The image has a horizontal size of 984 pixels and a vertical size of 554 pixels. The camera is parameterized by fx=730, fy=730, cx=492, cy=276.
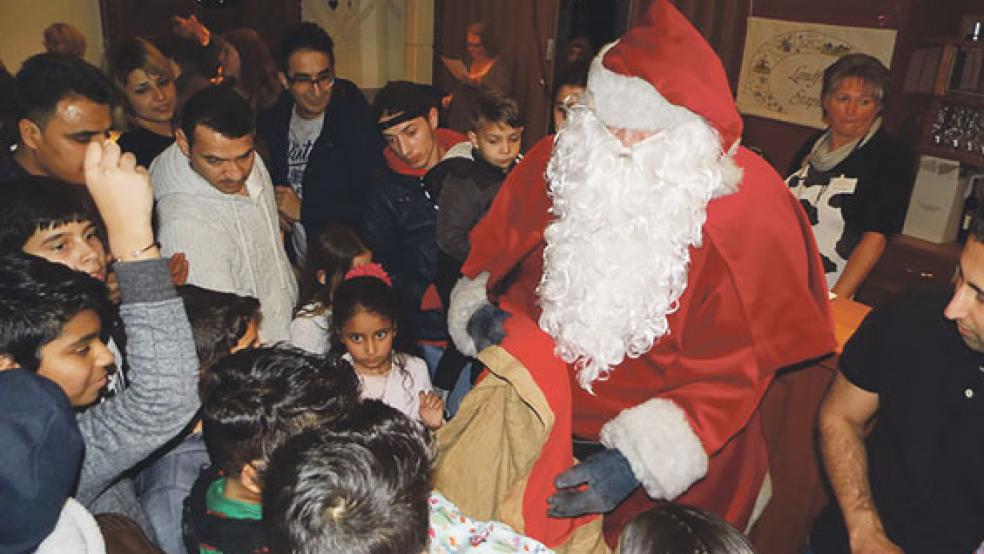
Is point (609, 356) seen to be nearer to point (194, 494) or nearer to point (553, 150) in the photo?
point (553, 150)

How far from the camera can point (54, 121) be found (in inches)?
104

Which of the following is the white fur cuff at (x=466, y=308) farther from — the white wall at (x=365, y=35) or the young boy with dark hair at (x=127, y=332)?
the white wall at (x=365, y=35)

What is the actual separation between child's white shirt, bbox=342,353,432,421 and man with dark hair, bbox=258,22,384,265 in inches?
40.1

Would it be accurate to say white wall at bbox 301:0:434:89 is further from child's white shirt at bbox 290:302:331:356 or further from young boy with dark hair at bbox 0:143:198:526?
young boy with dark hair at bbox 0:143:198:526

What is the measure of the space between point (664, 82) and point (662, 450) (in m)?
0.99

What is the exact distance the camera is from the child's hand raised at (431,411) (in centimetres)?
275

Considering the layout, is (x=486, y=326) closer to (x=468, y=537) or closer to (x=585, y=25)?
(x=468, y=537)

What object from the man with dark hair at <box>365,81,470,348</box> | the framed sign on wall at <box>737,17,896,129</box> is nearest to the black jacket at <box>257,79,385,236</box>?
the man with dark hair at <box>365,81,470,348</box>

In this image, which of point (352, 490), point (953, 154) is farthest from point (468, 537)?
point (953, 154)

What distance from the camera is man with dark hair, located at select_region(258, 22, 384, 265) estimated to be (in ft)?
12.4

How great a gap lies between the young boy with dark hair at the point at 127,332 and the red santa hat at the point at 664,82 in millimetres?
1276

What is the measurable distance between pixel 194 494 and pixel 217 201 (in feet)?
4.17

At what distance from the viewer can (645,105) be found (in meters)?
2.05

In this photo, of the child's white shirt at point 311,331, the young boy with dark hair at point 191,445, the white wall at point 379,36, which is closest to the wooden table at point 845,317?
the young boy with dark hair at point 191,445
